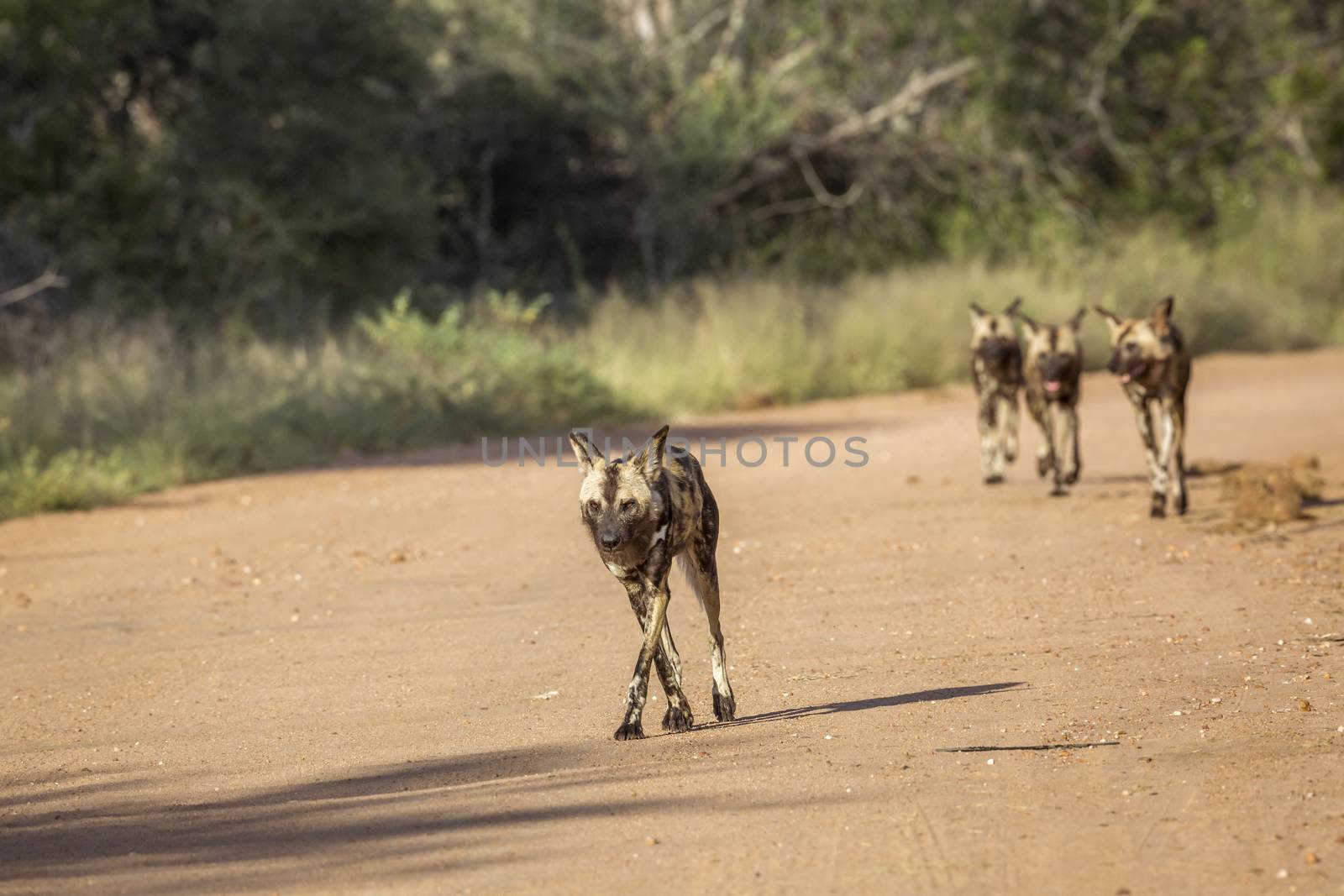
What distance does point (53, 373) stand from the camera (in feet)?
54.4

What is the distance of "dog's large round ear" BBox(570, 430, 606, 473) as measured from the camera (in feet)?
20.6

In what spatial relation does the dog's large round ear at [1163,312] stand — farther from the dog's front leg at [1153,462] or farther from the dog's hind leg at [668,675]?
the dog's hind leg at [668,675]

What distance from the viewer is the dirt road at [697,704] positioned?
→ 4930 millimetres

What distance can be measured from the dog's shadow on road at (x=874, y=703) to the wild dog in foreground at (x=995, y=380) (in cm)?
630

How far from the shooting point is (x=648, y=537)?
6.17 metres

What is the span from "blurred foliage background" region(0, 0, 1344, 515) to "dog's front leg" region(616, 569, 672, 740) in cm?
859

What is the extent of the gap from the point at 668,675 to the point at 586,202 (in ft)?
70.7

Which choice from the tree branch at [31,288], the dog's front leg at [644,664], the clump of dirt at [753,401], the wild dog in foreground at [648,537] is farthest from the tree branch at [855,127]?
the dog's front leg at [644,664]

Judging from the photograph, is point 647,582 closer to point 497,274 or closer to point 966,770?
point 966,770

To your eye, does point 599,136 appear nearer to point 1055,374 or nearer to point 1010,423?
point 1010,423

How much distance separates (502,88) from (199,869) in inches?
889

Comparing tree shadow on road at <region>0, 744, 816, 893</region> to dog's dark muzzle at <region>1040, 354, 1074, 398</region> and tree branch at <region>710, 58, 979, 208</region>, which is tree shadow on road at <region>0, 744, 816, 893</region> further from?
tree branch at <region>710, 58, 979, 208</region>

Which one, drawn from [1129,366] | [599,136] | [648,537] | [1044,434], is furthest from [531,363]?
[648,537]

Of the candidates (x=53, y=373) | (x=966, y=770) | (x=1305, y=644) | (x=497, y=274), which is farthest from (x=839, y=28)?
(x=966, y=770)
